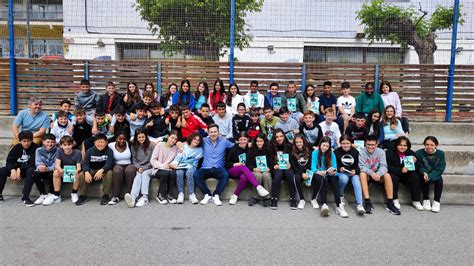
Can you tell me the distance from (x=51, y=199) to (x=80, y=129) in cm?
144

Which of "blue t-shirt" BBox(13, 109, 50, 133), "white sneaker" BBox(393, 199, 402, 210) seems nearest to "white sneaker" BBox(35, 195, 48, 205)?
"blue t-shirt" BBox(13, 109, 50, 133)

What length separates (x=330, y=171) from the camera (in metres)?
5.50

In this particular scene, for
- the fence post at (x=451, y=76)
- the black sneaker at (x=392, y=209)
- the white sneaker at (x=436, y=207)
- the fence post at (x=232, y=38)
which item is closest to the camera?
the black sneaker at (x=392, y=209)

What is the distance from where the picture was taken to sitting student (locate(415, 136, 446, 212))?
5.47 m

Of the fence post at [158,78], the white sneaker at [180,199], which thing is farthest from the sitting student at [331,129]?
the fence post at [158,78]

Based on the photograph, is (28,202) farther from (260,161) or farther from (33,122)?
(260,161)

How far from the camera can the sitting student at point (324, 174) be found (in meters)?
5.38

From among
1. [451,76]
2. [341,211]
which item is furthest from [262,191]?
[451,76]

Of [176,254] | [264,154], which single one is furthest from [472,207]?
[176,254]

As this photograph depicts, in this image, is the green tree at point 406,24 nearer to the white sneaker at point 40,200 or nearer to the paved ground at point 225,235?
the paved ground at point 225,235

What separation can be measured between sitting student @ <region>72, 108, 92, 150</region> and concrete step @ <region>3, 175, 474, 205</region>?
0.95 meters

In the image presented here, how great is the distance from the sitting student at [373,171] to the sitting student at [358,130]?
690 mm

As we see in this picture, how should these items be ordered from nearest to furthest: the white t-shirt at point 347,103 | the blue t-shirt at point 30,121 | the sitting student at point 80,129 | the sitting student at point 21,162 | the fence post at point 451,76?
1. the sitting student at point 21,162
2. the sitting student at point 80,129
3. the blue t-shirt at point 30,121
4. the white t-shirt at point 347,103
5. the fence post at point 451,76

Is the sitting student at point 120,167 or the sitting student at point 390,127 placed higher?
the sitting student at point 390,127
